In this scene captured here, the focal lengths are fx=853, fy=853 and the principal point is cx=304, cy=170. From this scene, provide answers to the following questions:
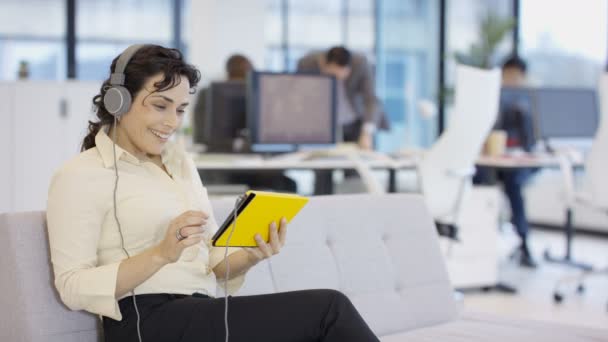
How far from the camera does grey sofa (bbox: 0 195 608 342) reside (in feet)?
7.61

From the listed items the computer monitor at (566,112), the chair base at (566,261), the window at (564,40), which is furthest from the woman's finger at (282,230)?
the window at (564,40)

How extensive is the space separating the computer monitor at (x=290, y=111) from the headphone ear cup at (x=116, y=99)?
2.82 metres

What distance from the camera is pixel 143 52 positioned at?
1898 mm

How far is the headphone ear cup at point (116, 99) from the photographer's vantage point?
5.98 feet

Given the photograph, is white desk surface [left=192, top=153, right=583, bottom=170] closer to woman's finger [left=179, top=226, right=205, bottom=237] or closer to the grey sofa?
the grey sofa

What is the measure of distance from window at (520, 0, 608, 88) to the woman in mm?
6066

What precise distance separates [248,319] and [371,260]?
78 cm

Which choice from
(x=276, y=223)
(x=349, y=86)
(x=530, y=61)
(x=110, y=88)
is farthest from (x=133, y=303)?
(x=530, y=61)

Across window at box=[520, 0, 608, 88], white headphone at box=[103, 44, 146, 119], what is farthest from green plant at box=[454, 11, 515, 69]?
white headphone at box=[103, 44, 146, 119]

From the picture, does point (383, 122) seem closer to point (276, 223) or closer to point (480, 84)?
point (480, 84)

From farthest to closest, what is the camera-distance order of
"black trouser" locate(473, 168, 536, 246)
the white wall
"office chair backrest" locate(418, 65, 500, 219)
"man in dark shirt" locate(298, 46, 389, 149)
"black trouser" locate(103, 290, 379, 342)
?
1. the white wall
2. "black trouser" locate(473, 168, 536, 246)
3. "man in dark shirt" locate(298, 46, 389, 149)
4. "office chair backrest" locate(418, 65, 500, 219)
5. "black trouser" locate(103, 290, 379, 342)

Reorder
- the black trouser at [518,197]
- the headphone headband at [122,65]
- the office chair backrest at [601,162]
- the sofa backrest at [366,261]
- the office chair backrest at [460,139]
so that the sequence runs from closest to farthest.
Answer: the headphone headband at [122,65], the sofa backrest at [366,261], the office chair backrest at [460,139], the office chair backrest at [601,162], the black trouser at [518,197]

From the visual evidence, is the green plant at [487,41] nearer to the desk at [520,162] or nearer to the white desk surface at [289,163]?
the desk at [520,162]

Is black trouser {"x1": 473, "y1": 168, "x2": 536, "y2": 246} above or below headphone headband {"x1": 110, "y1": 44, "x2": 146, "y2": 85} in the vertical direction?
below
